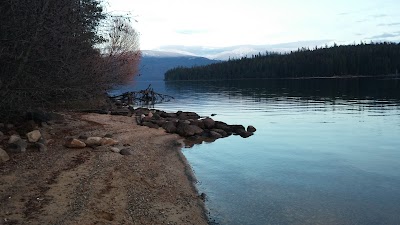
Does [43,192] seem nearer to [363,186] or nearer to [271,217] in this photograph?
[271,217]

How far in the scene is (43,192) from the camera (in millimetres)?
9258

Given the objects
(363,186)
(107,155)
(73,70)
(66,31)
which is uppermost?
(66,31)

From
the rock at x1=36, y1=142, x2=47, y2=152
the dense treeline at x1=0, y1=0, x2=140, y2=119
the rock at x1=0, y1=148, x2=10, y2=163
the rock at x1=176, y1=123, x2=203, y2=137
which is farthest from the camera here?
the rock at x1=176, y1=123, x2=203, y2=137

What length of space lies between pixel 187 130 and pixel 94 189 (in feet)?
46.4

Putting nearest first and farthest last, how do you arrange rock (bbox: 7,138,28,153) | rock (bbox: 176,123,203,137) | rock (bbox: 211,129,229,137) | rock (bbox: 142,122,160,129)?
1. rock (bbox: 7,138,28,153)
2. rock (bbox: 176,123,203,137)
3. rock (bbox: 211,129,229,137)
4. rock (bbox: 142,122,160,129)

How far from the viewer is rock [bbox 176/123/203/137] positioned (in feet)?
78.3

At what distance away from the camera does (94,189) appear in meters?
10.0

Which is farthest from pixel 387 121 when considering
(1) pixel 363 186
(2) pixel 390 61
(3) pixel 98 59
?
Answer: (2) pixel 390 61

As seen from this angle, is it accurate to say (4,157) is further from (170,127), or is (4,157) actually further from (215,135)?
(215,135)

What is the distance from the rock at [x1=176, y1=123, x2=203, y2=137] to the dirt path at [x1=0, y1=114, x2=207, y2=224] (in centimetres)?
749

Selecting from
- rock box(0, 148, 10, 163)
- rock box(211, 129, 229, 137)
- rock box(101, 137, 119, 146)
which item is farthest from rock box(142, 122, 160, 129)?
rock box(0, 148, 10, 163)

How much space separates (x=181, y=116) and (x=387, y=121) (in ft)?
54.2

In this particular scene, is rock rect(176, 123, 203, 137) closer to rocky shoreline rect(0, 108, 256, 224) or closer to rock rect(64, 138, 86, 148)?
rocky shoreline rect(0, 108, 256, 224)

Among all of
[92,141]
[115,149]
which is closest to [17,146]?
[92,141]
